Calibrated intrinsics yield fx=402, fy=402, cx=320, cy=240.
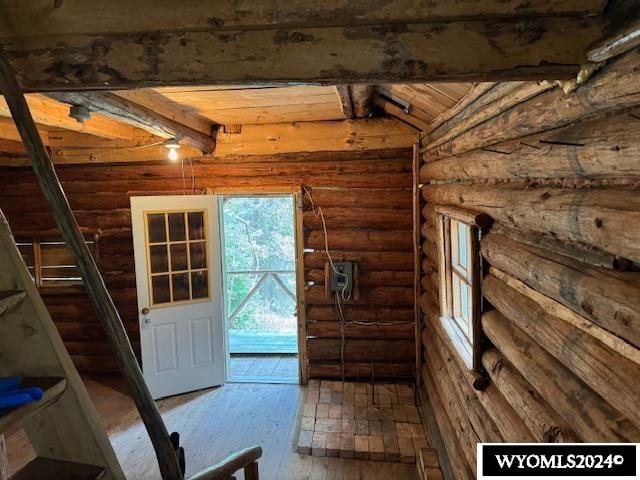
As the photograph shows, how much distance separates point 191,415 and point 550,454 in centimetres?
338

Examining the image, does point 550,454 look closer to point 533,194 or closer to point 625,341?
point 625,341

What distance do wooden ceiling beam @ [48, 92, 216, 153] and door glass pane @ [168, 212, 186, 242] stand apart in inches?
29.1

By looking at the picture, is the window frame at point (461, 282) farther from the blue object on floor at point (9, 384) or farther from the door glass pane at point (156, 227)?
the door glass pane at point (156, 227)

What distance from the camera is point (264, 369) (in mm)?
4871

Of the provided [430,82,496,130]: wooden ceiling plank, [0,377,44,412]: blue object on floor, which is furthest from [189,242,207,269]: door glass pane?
[0,377,44,412]: blue object on floor

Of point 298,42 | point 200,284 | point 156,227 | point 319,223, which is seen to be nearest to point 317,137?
point 319,223

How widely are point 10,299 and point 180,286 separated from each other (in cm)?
341

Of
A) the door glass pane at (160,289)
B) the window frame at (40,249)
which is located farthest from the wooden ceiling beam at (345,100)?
the window frame at (40,249)

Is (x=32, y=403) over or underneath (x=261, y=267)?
over

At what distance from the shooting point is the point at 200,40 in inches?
45.9

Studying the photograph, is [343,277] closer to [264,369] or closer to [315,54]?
[264,369]

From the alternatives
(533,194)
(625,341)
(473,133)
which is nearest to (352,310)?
(473,133)

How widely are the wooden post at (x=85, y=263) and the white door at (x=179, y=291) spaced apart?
3075 millimetres

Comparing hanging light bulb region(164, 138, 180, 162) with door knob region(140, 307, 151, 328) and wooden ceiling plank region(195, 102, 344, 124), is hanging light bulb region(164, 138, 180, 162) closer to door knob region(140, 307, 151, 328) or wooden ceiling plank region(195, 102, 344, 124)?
wooden ceiling plank region(195, 102, 344, 124)
